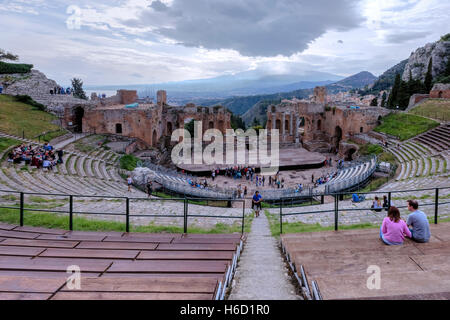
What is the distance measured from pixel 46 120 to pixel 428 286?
35232 millimetres

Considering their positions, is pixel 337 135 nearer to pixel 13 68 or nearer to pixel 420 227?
pixel 420 227

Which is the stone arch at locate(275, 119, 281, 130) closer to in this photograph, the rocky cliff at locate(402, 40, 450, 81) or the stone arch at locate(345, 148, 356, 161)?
the stone arch at locate(345, 148, 356, 161)

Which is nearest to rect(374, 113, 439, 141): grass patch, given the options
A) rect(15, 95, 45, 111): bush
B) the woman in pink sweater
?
the woman in pink sweater

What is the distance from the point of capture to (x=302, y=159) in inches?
1388

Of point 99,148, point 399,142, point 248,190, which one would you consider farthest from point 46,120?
point 399,142

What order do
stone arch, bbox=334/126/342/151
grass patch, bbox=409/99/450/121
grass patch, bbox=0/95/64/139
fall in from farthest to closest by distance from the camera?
stone arch, bbox=334/126/342/151 < grass patch, bbox=409/99/450/121 < grass patch, bbox=0/95/64/139

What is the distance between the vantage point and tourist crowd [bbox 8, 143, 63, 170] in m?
19.3

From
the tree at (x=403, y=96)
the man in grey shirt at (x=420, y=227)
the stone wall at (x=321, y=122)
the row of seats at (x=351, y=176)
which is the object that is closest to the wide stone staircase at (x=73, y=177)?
the row of seats at (x=351, y=176)

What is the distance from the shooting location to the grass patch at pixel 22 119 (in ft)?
83.2

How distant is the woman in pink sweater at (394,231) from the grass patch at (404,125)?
30.6m

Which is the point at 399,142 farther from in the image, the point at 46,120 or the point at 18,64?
the point at 18,64

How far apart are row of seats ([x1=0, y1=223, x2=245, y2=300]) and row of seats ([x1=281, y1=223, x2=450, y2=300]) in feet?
3.94

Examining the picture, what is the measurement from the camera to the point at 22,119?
93.8 feet

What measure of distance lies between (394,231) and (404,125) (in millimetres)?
34696
